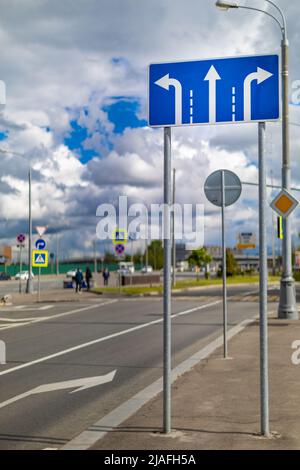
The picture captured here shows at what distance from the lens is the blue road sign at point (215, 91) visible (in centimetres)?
618

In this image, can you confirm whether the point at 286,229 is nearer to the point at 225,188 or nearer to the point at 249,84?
the point at 225,188

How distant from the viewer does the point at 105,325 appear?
62.1ft

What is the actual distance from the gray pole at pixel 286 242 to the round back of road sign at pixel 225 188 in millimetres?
7763

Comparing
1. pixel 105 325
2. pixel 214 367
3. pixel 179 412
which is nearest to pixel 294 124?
pixel 105 325

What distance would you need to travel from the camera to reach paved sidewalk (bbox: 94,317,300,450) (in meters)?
6.00

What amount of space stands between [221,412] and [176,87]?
3.48m

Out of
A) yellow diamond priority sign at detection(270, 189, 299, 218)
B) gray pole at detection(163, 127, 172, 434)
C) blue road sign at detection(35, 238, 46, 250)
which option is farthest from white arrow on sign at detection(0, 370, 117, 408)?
blue road sign at detection(35, 238, 46, 250)

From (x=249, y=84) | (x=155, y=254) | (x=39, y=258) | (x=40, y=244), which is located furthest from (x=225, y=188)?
(x=155, y=254)

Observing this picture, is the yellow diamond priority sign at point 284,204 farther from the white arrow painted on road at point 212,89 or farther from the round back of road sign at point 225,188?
the white arrow painted on road at point 212,89

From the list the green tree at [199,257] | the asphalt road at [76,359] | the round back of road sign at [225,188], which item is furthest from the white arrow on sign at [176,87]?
the green tree at [199,257]

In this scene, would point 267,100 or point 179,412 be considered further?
point 179,412

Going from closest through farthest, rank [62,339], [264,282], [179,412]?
[264,282] → [179,412] → [62,339]
